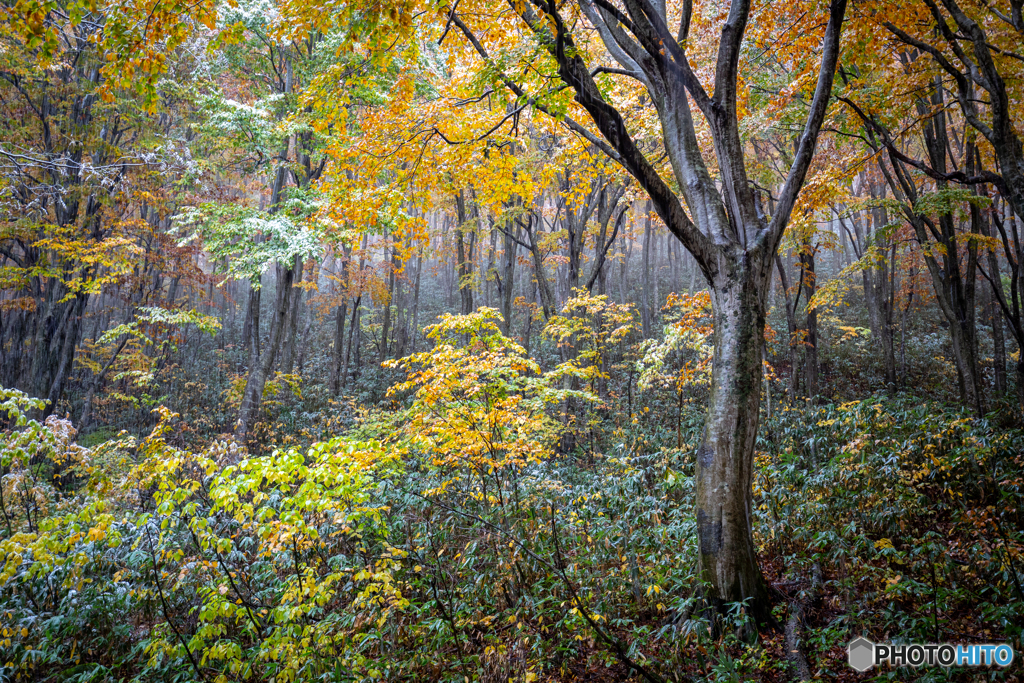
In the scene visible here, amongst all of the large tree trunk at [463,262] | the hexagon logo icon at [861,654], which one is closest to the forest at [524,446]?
the hexagon logo icon at [861,654]

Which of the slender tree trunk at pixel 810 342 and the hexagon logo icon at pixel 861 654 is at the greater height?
the slender tree trunk at pixel 810 342

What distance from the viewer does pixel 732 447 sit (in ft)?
12.8

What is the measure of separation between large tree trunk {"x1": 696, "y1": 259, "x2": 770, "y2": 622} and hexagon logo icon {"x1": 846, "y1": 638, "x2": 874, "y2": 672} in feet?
1.82

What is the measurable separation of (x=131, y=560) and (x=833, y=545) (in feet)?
22.7

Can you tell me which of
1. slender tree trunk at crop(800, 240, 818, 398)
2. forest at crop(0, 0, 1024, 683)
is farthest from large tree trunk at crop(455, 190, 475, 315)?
slender tree trunk at crop(800, 240, 818, 398)

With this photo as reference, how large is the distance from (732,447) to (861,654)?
5.35 feet

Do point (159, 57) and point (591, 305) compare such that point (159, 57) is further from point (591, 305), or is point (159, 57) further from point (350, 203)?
point (591, 305)

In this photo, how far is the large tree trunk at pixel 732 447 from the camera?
148 inches

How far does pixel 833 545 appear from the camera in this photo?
16.2 ft

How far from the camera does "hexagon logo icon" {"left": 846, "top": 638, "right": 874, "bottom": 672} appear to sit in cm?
331

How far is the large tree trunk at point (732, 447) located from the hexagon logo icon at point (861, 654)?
1.82ft

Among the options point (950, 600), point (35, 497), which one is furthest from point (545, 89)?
point (35, 497)

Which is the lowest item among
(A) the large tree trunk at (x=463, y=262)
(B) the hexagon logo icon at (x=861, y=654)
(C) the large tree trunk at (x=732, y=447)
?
(B) the hexagon logo icon at (x=861, y=654)

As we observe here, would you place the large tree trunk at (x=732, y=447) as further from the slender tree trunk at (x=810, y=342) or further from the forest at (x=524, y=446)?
the slender tree trunk at (x=810, y=342)
